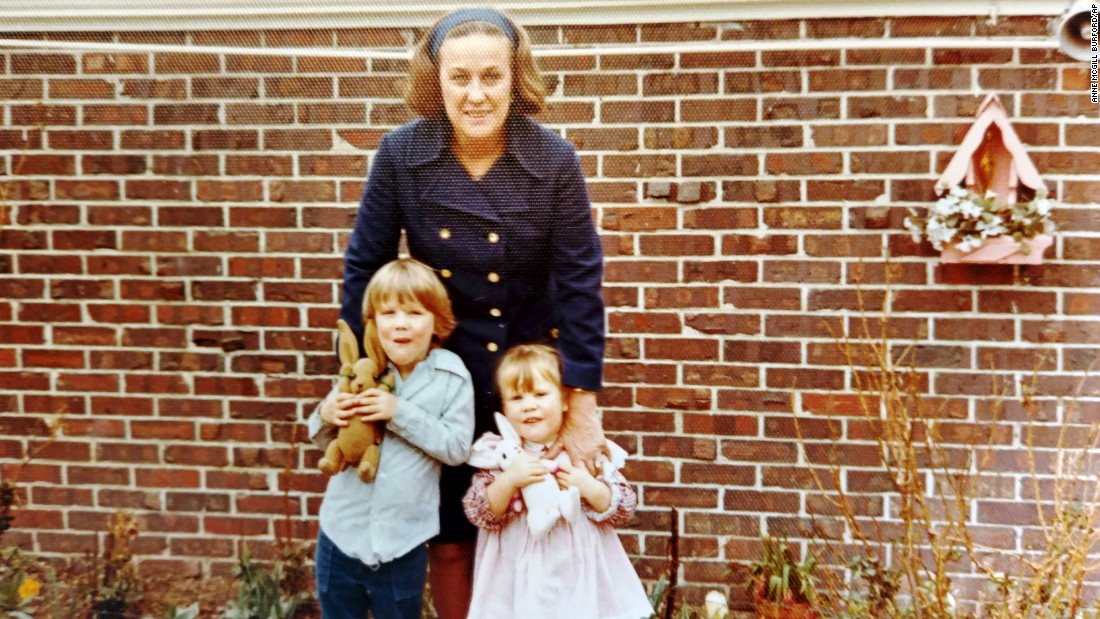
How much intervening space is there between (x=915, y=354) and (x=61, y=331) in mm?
2337

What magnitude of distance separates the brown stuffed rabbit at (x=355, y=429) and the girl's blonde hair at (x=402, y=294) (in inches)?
1.3

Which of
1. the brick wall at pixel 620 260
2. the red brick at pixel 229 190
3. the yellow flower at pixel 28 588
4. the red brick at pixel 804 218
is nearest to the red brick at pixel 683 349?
the brick wall at pixel 620 260

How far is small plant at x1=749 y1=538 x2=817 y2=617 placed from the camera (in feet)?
7.88

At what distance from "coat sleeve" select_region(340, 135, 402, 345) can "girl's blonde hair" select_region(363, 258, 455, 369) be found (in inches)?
1.8

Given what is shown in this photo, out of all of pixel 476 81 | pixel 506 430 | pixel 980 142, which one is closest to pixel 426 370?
pixel 506 430

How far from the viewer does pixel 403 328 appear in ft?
6.38

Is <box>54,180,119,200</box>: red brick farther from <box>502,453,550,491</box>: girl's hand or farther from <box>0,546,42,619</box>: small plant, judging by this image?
<box>502,453,550,491</box>: girl's hand

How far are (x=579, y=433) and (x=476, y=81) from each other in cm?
82

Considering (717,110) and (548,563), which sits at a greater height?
(717,110)

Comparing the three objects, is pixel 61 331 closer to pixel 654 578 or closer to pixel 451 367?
pixel 451 367

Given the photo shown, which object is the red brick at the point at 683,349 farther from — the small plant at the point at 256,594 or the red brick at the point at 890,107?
the small plant at the point at 256,594

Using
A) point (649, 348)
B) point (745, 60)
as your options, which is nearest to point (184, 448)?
point (649, 348)

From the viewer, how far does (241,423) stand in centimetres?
241

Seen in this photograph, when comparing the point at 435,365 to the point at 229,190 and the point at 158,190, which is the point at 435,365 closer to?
the point at 229,190
